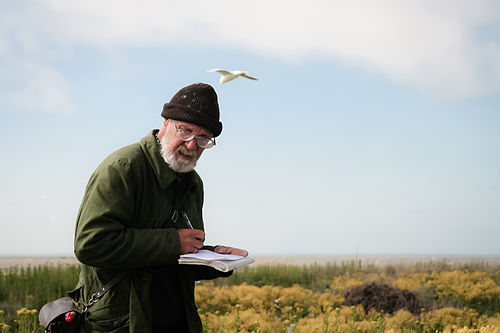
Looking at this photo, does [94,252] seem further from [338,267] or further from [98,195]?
[338,267]

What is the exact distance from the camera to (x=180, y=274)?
2.91 m

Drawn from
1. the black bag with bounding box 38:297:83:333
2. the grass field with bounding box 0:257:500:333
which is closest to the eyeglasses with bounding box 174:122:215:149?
the black bag with bounding box 38:297:83:333

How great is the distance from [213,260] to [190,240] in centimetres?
26

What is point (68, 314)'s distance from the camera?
2.74 meters

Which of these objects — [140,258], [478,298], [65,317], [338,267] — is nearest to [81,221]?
[140,258]

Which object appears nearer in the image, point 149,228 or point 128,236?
point 128,236

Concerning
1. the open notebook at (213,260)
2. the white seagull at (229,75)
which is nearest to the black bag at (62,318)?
the open notebook at (213,260)

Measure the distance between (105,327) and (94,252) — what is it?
1.45ft

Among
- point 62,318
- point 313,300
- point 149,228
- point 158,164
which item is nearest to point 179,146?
point 158,164

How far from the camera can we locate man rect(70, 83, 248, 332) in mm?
2619

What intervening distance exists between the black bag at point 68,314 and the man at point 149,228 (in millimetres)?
31

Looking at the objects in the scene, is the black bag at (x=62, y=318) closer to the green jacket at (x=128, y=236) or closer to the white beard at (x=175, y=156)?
the green jacket at (x=128, y=236)

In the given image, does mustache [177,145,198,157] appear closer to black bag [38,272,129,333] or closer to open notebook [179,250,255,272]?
open notebook [179,250,255,272]

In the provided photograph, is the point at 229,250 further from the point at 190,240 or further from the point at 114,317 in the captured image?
the point at 114,317
